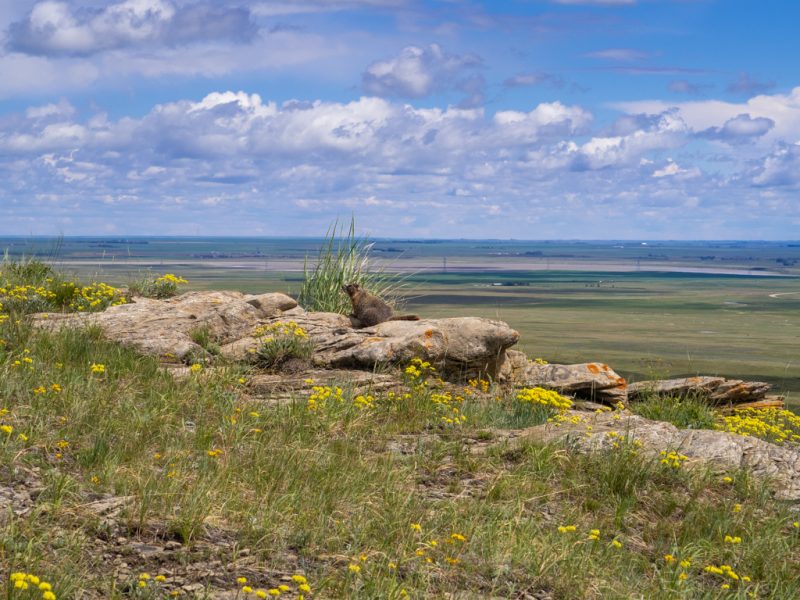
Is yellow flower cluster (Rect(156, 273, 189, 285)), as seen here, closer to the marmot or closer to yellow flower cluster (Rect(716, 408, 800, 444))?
the marmot

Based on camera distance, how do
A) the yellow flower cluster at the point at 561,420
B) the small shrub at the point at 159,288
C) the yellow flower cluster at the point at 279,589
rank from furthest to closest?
the small shrub at the point at 159,288 < the yellow flower cluster at the point at 561,420 < the yellow flower cluster at the point at 279,589

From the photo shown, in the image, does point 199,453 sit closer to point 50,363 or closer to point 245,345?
point 50,363

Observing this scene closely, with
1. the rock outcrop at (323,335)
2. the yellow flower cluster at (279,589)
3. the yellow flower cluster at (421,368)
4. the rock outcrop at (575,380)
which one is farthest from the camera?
the rock outcrop at (575,380)

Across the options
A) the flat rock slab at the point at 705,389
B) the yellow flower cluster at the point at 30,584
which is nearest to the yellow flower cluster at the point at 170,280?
the flat rock slab at the point at 705,389

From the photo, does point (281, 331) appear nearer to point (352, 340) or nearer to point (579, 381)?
point (352, 340)

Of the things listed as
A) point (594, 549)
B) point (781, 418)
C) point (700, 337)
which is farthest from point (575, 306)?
point (594, 549)

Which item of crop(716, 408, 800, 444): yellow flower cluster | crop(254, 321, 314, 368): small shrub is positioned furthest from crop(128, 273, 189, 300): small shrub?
crop(716, 408, 800, 444): yellow flower cluster

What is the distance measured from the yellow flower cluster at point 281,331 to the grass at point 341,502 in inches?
95.0

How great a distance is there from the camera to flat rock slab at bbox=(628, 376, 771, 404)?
46.7ft

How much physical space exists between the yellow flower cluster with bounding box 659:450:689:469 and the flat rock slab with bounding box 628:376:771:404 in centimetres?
570

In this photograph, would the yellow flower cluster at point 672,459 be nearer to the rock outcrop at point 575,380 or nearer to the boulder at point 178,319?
the rock outcrop at point 575,380

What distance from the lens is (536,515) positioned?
21.9 feet

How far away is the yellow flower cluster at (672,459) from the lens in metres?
7.70

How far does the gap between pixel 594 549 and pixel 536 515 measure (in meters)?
0.59
